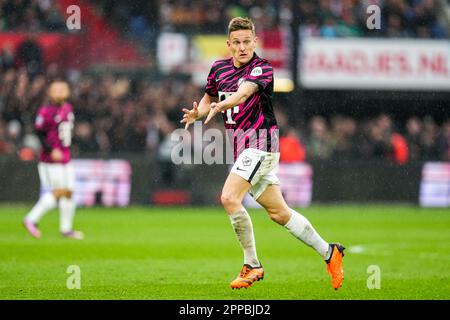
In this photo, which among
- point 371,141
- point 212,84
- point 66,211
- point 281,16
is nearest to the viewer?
point 212,84

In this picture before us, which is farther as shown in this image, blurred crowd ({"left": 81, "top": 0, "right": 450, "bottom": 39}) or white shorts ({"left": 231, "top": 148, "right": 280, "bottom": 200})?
blurred crowd ({"left": 81, "top": 0, "right": 450, "bottom": 39})

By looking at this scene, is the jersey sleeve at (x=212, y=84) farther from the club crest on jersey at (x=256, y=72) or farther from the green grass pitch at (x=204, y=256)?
the green grass pitch at (x=204, y=256)

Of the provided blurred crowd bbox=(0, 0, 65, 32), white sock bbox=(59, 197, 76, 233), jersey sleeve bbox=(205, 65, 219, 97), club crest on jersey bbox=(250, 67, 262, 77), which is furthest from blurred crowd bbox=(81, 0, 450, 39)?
club crest on jersey bbox=(250, 67, 262, 77)

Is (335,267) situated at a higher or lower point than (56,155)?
lower

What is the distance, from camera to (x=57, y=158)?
14203mm

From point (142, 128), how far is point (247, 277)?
14.4 meters

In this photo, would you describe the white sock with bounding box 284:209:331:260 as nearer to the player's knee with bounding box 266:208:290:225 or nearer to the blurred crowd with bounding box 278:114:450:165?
the player's knee with bounding box 266:208:290:225

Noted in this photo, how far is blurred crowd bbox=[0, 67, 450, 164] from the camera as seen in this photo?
842 inches

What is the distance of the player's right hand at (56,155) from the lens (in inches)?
559

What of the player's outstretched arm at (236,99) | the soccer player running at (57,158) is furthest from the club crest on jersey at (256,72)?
the soccer player running at (57,158)

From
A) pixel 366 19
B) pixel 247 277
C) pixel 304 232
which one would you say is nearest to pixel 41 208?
pixel 247 277

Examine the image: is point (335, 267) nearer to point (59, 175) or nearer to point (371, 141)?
point (59, 175)

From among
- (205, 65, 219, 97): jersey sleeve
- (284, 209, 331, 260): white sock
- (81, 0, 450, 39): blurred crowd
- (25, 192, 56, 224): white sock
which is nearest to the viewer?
(284, 209, 331, 260): white sock

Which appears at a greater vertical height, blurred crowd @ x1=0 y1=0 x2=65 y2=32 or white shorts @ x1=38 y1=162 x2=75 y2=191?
blurred crowd @ x1=0 y1=0 x2=65 y2=32
